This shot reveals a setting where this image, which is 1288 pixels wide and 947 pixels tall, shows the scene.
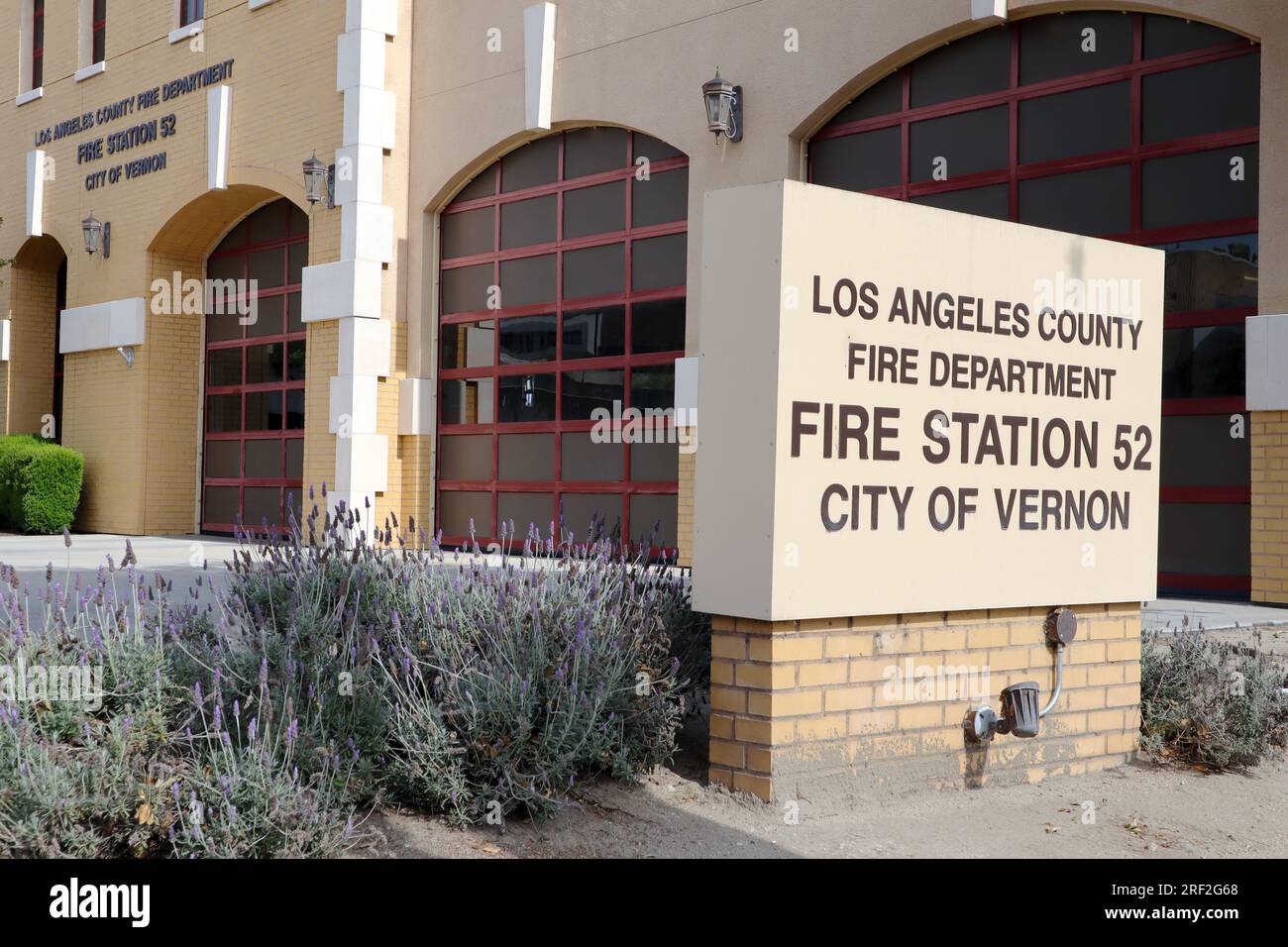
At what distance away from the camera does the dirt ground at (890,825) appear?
4320mm

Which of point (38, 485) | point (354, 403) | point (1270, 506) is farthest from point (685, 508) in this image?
point (38, 485)

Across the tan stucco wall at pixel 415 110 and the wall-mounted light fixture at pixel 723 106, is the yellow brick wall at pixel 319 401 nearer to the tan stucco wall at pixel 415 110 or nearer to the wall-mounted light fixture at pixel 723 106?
the tan stucco wall at pixel 415 110

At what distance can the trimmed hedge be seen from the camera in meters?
19.2

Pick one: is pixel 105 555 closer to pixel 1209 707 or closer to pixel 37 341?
pixel 1209 707

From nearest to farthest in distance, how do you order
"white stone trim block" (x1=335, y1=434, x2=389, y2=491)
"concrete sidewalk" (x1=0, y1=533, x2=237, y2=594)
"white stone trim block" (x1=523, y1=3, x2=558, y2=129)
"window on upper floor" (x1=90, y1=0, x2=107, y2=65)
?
"concrete sidewalk" (x1=0, y1=533, x2=237, y2=594), "white stone trim block" (x1=523, y1=3, x2=558, y2=129), "white stone trim block" (x1=335, y1=434, x2=389, y2=491), "window on upper floor" (x1=90, y1=0, x2=107, y2=65)

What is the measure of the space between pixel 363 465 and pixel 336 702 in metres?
11.6

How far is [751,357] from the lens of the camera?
476 cm

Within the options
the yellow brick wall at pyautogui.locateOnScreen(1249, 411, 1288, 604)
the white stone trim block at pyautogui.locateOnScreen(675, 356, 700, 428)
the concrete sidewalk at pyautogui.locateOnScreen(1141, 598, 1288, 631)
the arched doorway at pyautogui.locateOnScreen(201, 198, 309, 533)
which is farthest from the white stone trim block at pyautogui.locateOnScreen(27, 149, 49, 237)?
the yellow brick wall at pyautogui.locateOnScreen(1249, 411, 1288, 604)

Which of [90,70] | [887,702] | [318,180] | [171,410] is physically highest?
[90,70]

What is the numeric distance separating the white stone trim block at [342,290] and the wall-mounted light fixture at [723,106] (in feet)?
17.2

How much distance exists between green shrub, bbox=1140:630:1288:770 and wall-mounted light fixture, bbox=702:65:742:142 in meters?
7.44

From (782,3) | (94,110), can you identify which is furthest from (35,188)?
(782,3)

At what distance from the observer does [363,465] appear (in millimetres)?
15922

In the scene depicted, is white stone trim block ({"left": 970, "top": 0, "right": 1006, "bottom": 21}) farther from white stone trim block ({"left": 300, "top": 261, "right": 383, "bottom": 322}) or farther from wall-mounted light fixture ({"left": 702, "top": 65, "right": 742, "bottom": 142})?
white stone trim block ({"left": 300, "top": 261, "right": 383, "bottom": 322})
